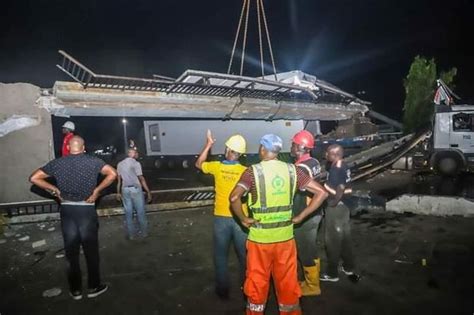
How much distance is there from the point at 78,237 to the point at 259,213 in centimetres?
252

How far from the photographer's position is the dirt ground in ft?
13.7

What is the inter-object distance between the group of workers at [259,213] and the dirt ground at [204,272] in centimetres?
33

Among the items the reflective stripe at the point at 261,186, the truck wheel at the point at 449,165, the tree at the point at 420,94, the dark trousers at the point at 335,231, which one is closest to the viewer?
the reflective stripe at the point at 261,186

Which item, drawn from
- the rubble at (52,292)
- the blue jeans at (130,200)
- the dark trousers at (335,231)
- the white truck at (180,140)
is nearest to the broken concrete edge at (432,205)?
the dark trousers at (335,231)

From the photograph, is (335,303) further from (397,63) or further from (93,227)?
(397,63)

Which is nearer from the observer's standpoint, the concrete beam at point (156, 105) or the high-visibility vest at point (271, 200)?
the high-visibility vest at point (271, 200)

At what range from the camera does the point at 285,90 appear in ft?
38.2

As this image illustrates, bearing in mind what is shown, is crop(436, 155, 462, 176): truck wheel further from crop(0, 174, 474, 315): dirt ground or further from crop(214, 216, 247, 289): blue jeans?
crop(214, 216, 247, 289): blue jeans

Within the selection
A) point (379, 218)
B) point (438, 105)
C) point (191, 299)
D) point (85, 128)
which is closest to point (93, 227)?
point (191, 299)

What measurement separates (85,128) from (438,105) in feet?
63.0

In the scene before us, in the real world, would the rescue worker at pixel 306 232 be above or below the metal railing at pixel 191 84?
below

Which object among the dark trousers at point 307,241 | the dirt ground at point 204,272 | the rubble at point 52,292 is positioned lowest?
the dirt ground at point 204,272

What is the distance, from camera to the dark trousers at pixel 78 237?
4281mm

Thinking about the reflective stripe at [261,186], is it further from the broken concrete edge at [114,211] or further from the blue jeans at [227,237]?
the broken concrete edge at [114,211]
